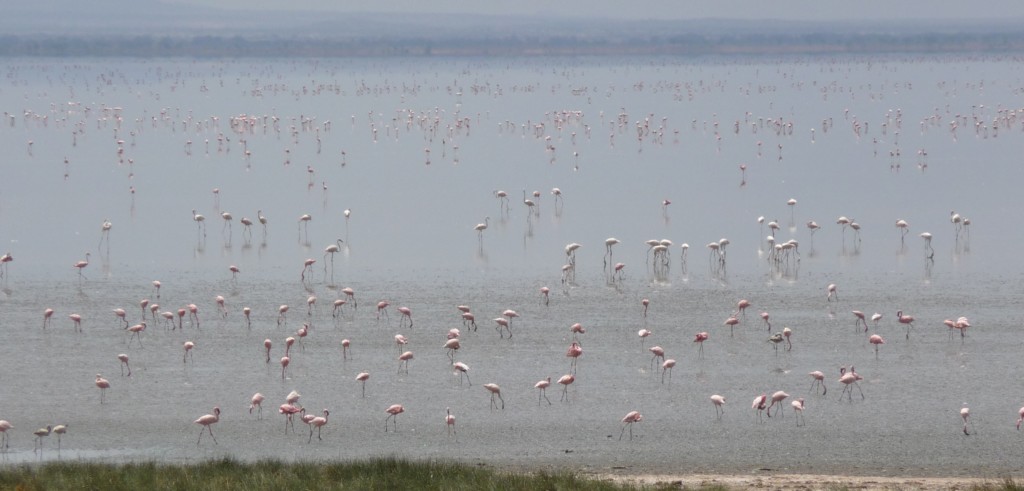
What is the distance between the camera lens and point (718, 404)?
41.4 ft

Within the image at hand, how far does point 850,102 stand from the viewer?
45.2 meters

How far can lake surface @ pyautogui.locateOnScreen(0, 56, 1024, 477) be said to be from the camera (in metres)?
12.3

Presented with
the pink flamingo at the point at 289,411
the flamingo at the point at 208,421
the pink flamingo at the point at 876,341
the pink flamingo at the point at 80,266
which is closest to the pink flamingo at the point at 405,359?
the pink flamingo at the point at 289,411

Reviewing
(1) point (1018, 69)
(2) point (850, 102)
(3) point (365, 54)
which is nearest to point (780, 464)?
(2) point (850, 102)

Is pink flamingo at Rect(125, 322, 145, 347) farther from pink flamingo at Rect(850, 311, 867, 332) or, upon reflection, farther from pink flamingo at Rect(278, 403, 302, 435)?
pink flamingo at Rect(850, 311, 867, 332)

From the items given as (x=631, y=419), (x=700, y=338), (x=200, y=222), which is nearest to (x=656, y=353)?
(x=700, y=338)

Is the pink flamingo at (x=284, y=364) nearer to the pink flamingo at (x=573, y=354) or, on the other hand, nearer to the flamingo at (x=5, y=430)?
the flamingo at (x=5, y=430)

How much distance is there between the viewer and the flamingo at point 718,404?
12562mm

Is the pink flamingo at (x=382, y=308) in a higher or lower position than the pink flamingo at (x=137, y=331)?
higher

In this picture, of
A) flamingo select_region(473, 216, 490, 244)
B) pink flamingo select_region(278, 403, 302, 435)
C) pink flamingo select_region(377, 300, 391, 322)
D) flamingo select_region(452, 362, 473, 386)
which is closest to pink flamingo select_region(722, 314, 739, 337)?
flamingo select_region(452, 362, 473, 386)

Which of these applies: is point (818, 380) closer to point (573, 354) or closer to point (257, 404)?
point (573, 354)

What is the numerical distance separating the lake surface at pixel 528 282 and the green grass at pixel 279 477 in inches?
23.7

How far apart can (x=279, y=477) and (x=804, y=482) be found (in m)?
3.70

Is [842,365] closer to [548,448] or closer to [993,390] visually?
[993,390]
